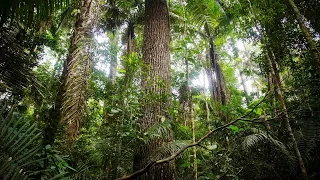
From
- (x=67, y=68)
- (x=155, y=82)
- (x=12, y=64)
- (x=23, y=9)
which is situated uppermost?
(x=67, y=68)

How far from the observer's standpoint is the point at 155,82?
4.43 metres

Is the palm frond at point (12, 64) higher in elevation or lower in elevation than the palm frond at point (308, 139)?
higher

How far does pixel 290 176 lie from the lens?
12.1ft

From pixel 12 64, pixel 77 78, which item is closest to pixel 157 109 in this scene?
pixel 77 78

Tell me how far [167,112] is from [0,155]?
10.0 feet

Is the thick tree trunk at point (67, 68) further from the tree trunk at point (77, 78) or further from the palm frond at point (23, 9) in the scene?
the palm frond at point (23, 9)

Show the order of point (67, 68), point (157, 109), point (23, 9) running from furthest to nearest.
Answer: point (157, 109) → point (67, 68) → point (23, 9)

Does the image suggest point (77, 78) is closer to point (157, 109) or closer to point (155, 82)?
point (155, 82)

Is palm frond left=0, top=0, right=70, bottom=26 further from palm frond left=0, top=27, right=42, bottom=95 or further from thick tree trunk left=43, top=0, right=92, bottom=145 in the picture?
thick tree trunk left=43, top=0, right=92, bottom=145

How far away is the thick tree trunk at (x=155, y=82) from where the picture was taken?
3916 millimetres

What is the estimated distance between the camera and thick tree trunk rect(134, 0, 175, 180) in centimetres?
392

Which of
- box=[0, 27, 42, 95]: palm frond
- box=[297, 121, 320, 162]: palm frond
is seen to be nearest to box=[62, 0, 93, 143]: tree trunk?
box=[0, 27, 42, 95]: palm frond

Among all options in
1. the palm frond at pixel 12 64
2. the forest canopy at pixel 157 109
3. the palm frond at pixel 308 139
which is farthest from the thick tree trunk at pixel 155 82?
the palm frond at pixel 308 139

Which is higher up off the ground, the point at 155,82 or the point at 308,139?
the point at 155,82
